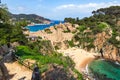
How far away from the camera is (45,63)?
37344 mm

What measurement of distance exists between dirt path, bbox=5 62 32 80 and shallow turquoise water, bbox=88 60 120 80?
26234 mm

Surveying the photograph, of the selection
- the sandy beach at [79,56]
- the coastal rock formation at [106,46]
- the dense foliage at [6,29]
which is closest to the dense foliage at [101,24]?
the coastal rock formation at [106,46]

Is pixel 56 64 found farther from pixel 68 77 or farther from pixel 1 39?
pixel 1 39

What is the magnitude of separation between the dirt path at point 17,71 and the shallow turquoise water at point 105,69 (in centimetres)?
2623

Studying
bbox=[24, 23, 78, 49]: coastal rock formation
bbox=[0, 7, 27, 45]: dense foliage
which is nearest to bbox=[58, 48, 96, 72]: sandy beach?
bbox=[24, 23, 78, 49]: coastal rock formation

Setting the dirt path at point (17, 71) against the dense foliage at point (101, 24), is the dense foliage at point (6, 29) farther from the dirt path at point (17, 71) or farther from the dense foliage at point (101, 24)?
the dense foliage at point (101, 24)

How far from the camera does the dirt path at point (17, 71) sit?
34594 mm

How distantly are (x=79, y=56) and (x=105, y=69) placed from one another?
1128 cm

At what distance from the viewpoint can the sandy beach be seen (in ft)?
248

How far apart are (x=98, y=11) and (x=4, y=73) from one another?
10710 centimetres

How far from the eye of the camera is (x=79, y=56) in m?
79.9

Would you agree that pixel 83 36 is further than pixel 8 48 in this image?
Yes

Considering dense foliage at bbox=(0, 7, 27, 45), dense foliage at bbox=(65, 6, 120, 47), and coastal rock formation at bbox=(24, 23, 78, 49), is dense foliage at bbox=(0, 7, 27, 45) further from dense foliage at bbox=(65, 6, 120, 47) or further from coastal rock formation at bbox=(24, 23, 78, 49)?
dense foliage at bbox=(65, 6, 120, 47)

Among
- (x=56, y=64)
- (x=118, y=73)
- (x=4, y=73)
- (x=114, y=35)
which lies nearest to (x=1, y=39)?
(x=4, y=73)
